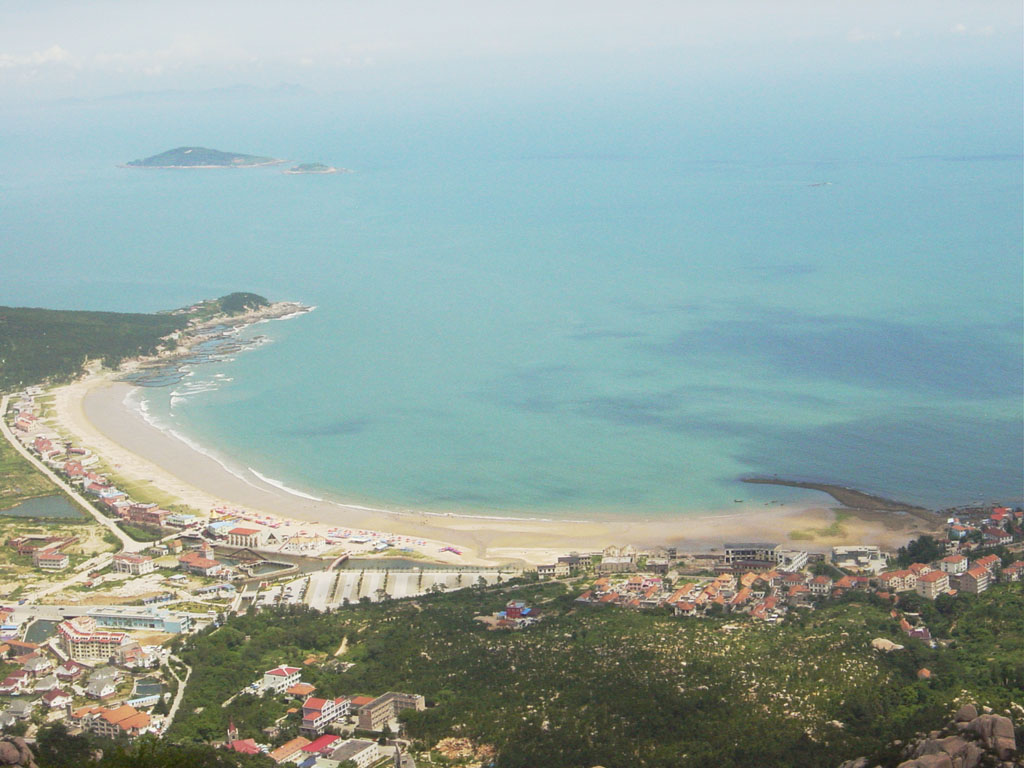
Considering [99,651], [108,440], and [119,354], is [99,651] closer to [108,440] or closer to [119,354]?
[108,440]

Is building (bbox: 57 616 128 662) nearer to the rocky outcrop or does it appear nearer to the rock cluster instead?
the rocky outcrop

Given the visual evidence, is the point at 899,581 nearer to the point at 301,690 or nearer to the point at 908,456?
the point at 908,456

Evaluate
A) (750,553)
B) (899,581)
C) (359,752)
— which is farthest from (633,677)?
(750,553)

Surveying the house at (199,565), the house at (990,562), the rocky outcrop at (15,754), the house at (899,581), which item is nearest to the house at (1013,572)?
the house at (990,562)

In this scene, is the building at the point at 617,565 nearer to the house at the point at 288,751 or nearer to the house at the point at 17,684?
the house at the point at 288,751

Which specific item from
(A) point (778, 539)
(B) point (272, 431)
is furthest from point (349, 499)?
(A) point (778, 539)

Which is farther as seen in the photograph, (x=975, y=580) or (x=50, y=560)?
(x=50, y=560)
